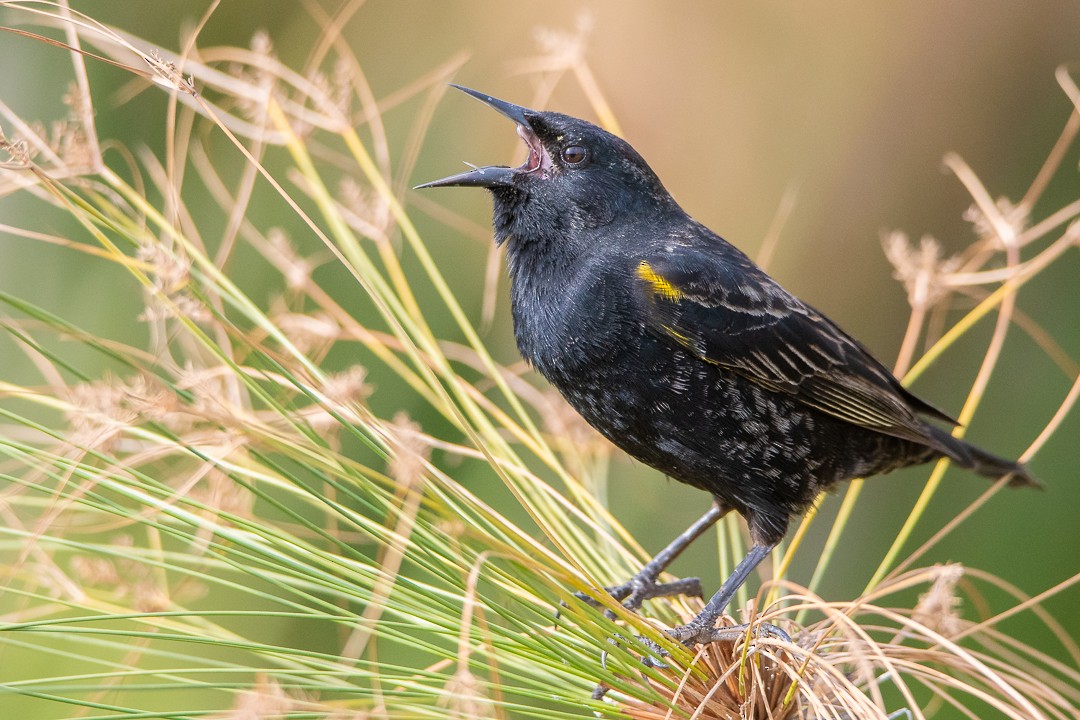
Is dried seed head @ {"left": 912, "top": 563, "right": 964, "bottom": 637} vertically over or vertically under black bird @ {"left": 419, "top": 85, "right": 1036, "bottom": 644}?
under

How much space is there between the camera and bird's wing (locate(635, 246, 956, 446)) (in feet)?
8.30

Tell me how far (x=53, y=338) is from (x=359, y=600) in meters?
1.90

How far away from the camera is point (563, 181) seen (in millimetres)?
2766

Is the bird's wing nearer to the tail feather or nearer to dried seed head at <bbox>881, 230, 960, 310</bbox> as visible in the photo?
the tail feather

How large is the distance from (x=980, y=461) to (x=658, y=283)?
91 centimetres

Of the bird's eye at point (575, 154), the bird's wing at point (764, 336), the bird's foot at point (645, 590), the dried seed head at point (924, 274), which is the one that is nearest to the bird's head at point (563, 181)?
the bird's eye at point (575, 154)

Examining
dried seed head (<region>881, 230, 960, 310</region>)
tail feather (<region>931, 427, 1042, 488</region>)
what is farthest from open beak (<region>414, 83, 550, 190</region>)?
tail feather (<region>931, 427, 1042, 488</region>)

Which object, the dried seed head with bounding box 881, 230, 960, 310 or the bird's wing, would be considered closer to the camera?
the dried seed head with bounding box 881, 230, 960, 310

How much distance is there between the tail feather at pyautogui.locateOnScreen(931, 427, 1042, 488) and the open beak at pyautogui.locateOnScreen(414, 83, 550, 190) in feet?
4.00

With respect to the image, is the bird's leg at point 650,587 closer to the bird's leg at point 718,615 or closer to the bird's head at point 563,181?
the bird's leg at point 718,615

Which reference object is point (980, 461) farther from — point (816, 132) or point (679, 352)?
point (816, 132)

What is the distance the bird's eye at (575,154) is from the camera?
280cm

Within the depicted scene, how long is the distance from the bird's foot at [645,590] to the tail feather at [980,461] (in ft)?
2.34

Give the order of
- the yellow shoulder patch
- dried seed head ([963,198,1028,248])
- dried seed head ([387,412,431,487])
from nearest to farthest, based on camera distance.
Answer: dried seed head ([387,412,431,487]) → dried seed head ([963,198,1028,248]) → the yellow shoulder patch
